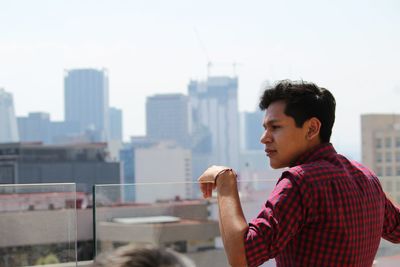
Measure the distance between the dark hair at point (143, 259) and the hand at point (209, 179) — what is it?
696 millimetres

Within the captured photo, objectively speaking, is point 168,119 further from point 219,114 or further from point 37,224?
point 37,224

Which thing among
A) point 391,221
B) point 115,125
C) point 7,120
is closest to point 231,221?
point 391,221

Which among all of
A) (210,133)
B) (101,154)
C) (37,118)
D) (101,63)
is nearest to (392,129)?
(101,154)

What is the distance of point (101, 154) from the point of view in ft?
308

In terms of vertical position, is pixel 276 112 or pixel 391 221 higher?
pixel 276 112

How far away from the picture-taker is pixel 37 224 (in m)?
2.51

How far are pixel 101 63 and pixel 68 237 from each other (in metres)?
168

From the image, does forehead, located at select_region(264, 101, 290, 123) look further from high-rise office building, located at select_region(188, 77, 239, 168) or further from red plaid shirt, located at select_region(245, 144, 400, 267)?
high-rise office building, located at select_region(188, 77, 239, 168)

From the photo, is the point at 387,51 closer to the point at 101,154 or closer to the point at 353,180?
the point at 101,154

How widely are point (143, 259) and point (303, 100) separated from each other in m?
0.83

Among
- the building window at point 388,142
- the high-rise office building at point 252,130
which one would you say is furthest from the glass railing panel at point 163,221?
the high-rise office building at point 252,130

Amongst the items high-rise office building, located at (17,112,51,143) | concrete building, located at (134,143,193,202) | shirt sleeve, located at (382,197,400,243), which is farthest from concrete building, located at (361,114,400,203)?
shirt sleeve, located at (382,197,400,243)

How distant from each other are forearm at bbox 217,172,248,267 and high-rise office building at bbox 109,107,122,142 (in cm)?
15746

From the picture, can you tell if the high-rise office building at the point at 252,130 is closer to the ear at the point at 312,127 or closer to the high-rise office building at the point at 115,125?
the high-rise office building at the point at 115,125
